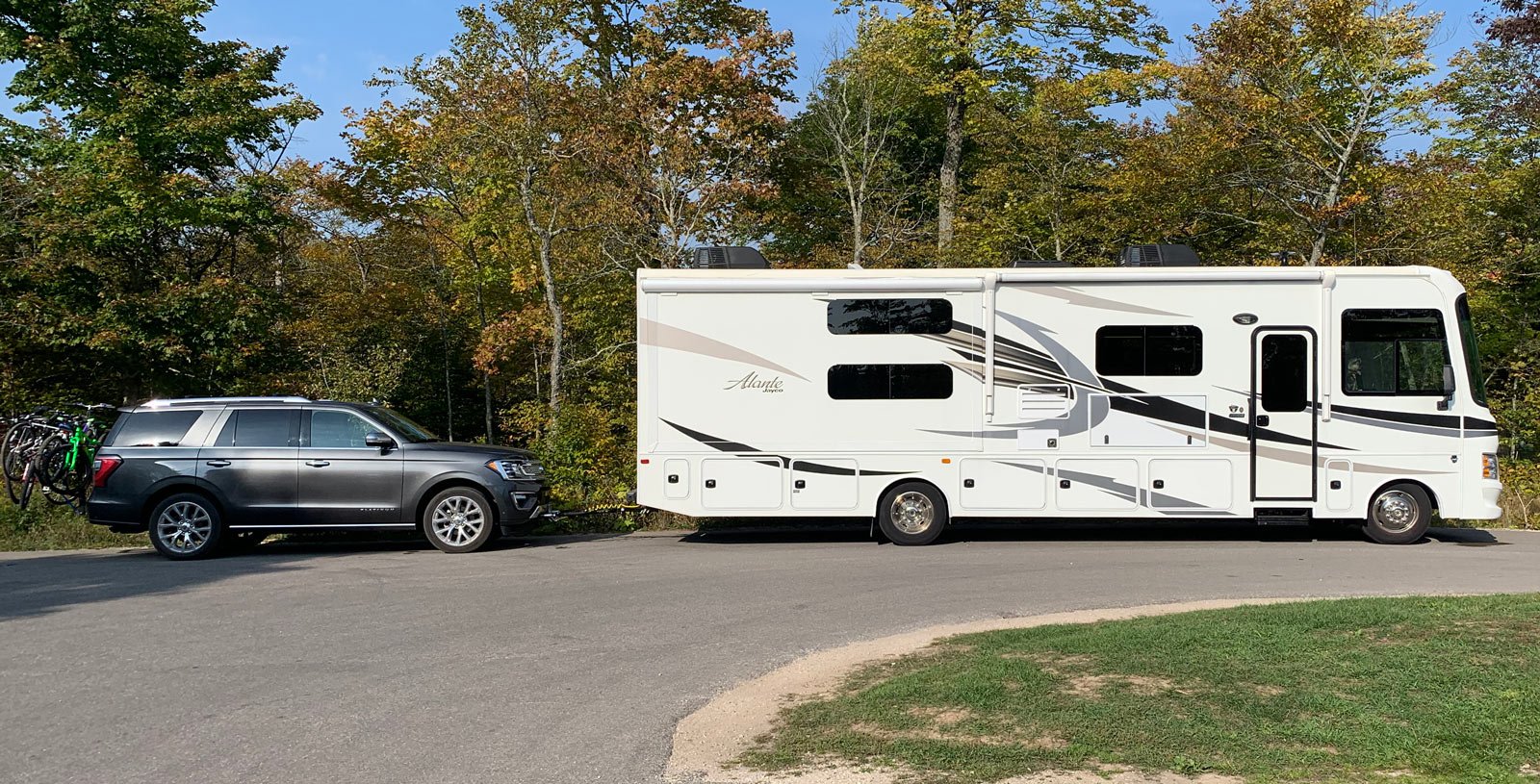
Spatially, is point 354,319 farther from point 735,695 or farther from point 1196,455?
point 735,695

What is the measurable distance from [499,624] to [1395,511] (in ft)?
34.4

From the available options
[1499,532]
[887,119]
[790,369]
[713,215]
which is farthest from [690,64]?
[1499,532]

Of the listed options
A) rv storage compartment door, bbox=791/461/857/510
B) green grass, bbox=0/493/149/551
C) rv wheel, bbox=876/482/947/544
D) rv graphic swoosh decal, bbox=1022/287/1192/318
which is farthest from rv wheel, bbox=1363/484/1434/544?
green grass, bbox=0/493/149/551

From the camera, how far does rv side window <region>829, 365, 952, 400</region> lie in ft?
42.1

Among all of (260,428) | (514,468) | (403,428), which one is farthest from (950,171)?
(260,428)


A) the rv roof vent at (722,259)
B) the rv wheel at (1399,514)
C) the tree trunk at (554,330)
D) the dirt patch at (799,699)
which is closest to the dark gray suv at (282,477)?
the rv roof vent at (722,259)

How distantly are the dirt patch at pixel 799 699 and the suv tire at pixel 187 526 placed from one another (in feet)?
26.8

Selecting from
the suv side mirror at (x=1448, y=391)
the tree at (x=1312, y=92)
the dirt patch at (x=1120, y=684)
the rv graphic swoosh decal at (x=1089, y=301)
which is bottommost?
the dirt patch at (x=1120, y=684)

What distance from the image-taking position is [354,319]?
24562 mm

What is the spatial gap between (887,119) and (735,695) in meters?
20.0

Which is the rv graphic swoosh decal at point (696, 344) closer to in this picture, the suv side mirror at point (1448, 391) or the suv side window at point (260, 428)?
the suv side window at point (260, 428)

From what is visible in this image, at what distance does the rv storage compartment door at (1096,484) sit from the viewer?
12617 millimetres

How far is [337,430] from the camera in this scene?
1239 cm

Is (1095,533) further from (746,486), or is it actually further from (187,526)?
(187,526)
